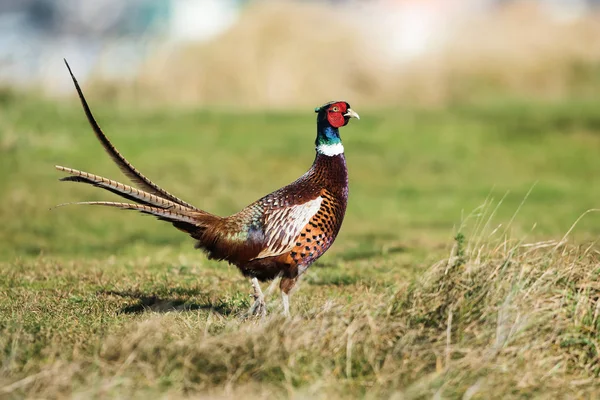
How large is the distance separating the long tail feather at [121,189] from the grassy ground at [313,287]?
2.23 ft

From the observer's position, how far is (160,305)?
6.05 metres

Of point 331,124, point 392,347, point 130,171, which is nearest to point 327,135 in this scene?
point 331,124

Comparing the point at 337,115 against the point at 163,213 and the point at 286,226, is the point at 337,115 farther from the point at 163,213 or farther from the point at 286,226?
the point at 163,213

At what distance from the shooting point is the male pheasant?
223 inches

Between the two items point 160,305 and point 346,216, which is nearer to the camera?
point 160,305

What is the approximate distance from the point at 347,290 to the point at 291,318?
7.36ft

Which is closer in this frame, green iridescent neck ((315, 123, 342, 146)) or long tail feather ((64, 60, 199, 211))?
long tail feather ((64, 60, 199, 211))

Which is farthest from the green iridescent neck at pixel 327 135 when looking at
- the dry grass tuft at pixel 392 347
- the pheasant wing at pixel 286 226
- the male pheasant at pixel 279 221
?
the dry grass tuft at pixel 392 347

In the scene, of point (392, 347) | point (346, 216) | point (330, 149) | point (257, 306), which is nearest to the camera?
point (392, 347)

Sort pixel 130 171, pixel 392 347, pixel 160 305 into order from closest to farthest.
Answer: pixel 392 347, pixel 130 171, pixel 160 305

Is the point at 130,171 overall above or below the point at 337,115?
below

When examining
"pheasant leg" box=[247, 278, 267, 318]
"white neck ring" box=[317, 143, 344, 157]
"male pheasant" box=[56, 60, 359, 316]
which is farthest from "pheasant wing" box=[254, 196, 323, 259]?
"white neck ring" box=[317, 143, 344, 157]

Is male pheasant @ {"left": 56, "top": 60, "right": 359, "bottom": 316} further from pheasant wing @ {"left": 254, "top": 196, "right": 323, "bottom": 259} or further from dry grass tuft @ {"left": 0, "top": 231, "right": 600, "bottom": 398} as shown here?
dry grass tuft @ {"left": 0, "top": 231, "right": 600, "bottom": 398}

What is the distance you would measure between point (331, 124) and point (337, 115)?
0.24 feet
